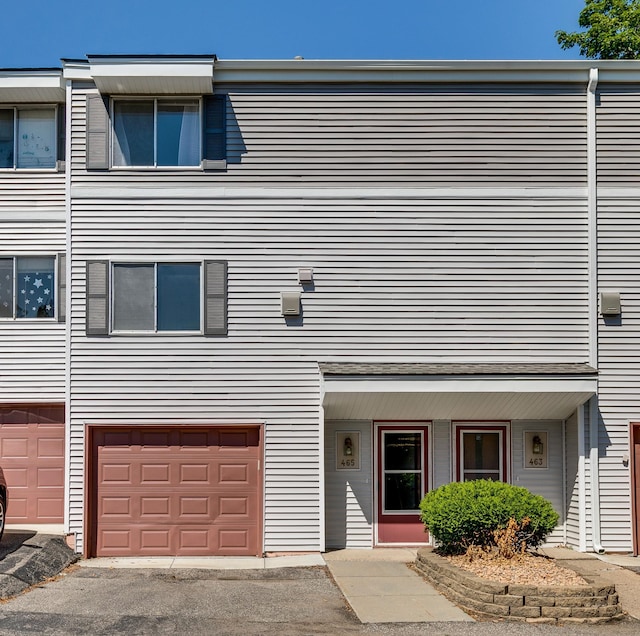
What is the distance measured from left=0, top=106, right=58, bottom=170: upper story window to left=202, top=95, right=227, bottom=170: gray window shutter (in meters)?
2.81

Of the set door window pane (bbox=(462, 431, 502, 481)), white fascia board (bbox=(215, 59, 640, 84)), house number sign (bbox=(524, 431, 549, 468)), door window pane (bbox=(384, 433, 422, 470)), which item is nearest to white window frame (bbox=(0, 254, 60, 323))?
white fascia board (bbox=(215, 59, 640, 84))

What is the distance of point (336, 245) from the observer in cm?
1328

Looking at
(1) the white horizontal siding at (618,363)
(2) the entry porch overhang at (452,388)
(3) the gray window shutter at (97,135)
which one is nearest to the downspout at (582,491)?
(1) the white horizontal siding at (618,363)

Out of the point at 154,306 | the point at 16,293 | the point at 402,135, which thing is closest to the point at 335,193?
the point at 402,135

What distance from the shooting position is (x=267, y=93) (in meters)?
13.4

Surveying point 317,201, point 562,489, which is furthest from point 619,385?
point 317,201

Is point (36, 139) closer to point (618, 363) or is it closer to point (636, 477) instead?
point (618, 363)

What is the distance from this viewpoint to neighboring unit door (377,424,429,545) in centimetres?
1332

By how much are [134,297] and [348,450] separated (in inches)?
163

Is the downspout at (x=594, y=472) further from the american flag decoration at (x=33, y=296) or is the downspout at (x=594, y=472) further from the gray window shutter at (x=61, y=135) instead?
the gray window shutter at (x=61, y=135)

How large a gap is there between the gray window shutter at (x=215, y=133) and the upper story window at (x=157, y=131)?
5.7 inches

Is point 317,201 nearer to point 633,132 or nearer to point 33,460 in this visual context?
point 633,132

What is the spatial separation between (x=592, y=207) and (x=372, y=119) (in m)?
3.75

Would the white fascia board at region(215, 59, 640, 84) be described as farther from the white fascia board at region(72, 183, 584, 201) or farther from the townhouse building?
the white fascia board at region(72, 183, 584, 201)
